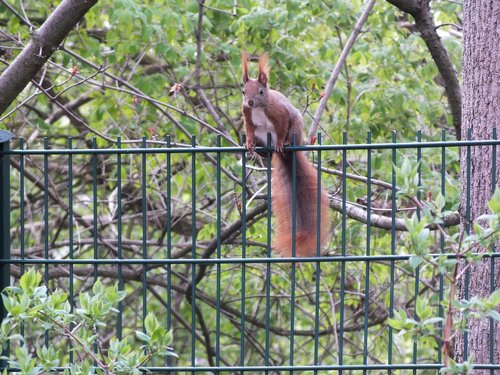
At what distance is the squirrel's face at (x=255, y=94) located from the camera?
13.6ft

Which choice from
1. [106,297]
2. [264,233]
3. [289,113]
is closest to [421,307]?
[106,297]

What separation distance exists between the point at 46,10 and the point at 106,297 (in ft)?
10.5

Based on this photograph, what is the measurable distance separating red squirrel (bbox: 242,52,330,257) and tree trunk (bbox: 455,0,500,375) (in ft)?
1.87

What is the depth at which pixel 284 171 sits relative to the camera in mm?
3824

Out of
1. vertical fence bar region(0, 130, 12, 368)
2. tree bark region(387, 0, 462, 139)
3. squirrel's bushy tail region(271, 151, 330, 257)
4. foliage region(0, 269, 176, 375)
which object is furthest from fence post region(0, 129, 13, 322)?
tree bark region(387, 0, 462, 139)

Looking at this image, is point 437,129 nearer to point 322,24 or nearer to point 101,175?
point 322,24

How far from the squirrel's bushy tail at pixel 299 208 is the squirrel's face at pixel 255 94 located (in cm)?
36

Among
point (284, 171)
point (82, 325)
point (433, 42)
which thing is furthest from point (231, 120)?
point (82, 325)

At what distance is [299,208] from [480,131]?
774 millimetres

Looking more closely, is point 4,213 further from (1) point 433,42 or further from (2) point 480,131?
(1) point 433,42

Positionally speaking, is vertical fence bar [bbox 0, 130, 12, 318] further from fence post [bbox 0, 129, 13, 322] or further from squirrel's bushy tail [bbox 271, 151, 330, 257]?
squirrel's bushy tail [bbox 271, 151, 330, 257]

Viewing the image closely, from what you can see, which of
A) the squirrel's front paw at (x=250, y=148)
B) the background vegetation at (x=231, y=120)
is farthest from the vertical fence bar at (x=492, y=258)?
the background vegetation at (x=231, y=120)

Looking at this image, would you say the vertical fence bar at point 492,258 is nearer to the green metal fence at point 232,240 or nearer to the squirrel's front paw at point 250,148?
the squirrel's front paw at point 250,148

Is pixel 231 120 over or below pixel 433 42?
below
